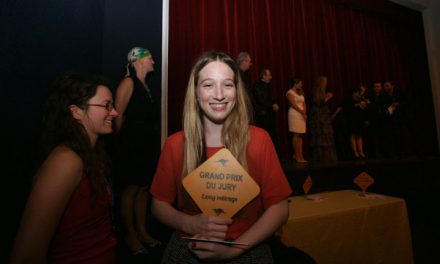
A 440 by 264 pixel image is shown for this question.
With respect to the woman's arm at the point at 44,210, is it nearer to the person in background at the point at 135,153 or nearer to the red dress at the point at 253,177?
the red dress at the point at 253,177

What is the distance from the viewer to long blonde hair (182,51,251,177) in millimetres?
874

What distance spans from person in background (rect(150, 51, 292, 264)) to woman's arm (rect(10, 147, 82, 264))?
0.32 metres

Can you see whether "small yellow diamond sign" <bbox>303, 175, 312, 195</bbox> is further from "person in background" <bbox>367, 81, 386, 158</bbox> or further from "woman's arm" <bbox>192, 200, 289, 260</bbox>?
"person in background" <bbox>367, 81, 386, 158</bbox>

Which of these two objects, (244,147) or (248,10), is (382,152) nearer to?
(248,10)

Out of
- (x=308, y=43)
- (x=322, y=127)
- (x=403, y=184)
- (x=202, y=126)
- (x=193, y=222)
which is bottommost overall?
(x=403, y=184)

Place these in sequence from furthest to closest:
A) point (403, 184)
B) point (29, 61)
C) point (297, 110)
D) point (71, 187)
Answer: point (297, 110) < point (403, 184) < point (29, 61) < point (71, 187)

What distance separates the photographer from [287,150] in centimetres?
468

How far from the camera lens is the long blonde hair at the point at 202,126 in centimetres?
87

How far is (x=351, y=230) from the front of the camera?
161cm

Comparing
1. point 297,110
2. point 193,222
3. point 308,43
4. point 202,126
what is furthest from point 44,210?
point 308,43

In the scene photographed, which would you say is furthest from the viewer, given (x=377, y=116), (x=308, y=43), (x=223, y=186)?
(x=308, y=43)

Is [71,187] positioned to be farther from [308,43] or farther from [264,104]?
[308,43]

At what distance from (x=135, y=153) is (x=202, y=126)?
1.08 metres

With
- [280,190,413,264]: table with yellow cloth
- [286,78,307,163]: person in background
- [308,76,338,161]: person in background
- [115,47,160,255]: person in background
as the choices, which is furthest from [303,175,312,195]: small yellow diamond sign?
[308,76,338,161]: person in background
